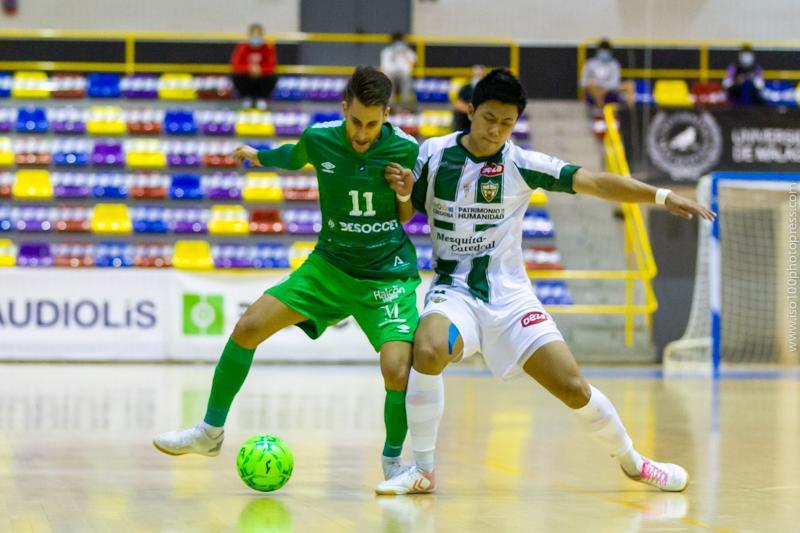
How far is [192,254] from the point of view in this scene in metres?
17.2

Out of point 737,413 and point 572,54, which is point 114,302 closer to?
point 737,413

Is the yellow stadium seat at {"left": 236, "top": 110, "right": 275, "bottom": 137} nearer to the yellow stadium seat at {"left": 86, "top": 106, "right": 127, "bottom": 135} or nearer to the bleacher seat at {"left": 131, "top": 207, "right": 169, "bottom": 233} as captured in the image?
the yellow stadium seat at {"left": 86, "top": 106, "right": 127, "bottom": 135}

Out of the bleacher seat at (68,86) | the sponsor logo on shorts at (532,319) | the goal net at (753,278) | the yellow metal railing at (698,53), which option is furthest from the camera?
the yellow metal railing at (698,53)

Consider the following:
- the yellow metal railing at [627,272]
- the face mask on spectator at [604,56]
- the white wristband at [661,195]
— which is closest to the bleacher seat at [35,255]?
the yellow metal railing at [627,272]

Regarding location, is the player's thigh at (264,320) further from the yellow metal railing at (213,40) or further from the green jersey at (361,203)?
the yellow metal railing at (213,40)

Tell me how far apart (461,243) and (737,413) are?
15.7 ft

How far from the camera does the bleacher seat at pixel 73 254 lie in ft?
55.0

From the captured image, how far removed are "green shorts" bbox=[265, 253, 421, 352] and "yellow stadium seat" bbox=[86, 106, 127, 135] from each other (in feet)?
45.6

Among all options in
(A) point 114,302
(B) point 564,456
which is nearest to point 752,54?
(A) point 114,302

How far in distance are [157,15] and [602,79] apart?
781 centimetres

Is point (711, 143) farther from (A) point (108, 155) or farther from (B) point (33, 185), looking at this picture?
(B) point (33, 185)

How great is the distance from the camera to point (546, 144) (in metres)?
19.7

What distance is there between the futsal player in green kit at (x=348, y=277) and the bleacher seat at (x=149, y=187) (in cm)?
1269

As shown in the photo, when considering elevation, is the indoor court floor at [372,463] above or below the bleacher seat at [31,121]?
below
